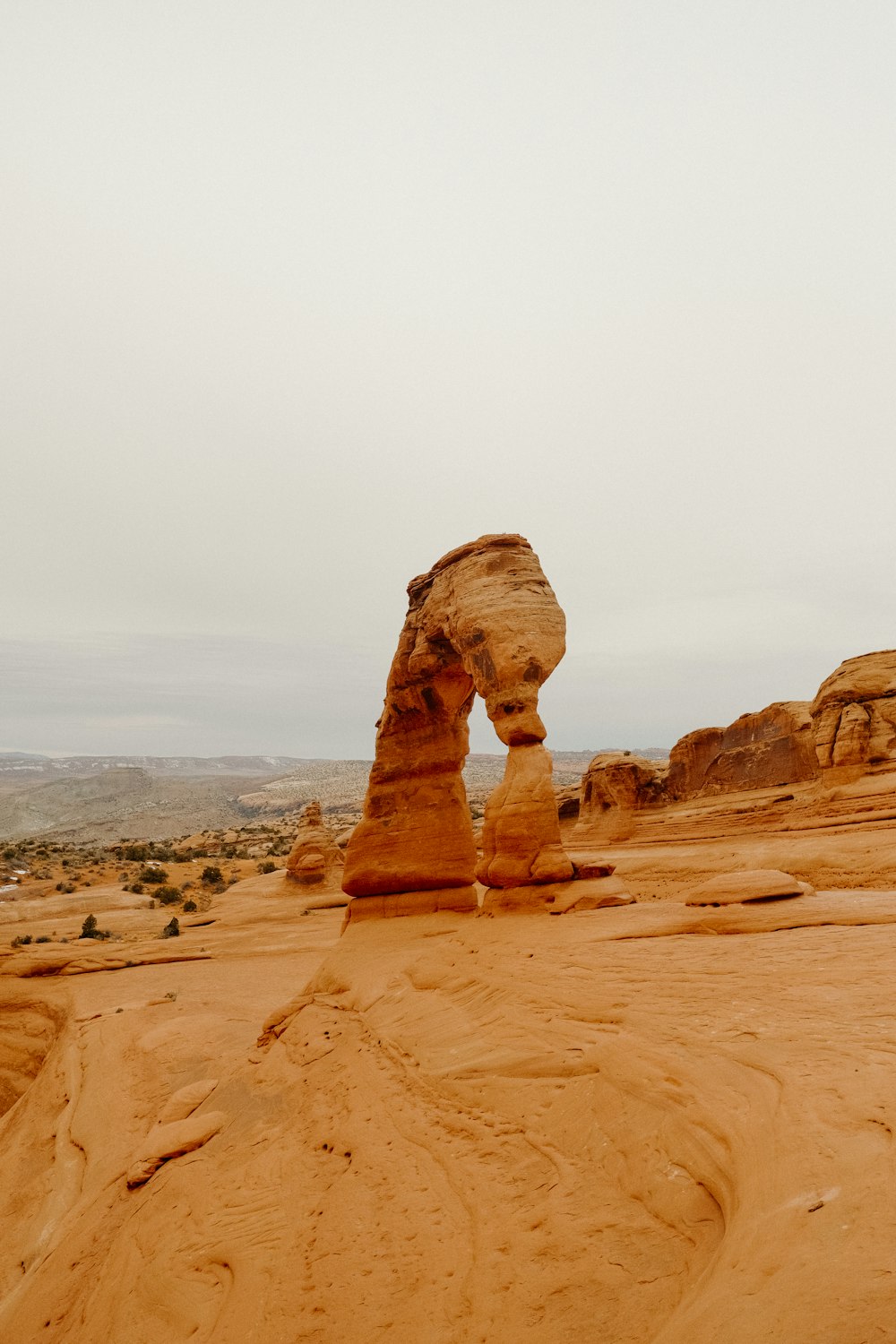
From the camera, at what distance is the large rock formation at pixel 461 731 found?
1206 centimetres

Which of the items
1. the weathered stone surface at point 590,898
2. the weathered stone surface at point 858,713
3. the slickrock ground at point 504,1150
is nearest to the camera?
the slickrock ground at point 504,1150

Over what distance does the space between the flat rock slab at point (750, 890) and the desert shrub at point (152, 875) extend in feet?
92.1

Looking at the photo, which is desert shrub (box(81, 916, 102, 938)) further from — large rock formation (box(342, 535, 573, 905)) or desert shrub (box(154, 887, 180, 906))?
large rock formation (box(342, 535, 573, 905))

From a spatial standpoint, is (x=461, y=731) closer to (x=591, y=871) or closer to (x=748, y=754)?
(x=591, y=871)

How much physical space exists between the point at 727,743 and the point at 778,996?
2540 centimetres

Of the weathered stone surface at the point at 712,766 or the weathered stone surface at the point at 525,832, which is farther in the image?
the weathered stone surface at the point at 712,766

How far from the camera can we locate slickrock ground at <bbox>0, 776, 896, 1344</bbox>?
3211mm

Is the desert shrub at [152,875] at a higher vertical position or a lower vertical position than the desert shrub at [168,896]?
higher

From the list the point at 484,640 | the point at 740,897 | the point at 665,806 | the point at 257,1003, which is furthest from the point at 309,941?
the point at 665,806

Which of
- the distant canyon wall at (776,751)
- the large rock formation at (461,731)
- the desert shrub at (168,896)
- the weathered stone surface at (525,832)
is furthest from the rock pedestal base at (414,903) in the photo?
the desert shrub at (168,896)

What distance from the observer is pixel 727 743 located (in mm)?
29203

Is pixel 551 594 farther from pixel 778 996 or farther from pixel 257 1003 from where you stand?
pixel 257 1003

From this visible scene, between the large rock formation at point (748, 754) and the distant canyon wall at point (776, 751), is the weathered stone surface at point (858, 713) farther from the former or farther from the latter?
the large rock formation at point (748, 754)

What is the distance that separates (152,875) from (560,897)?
85.2ft
